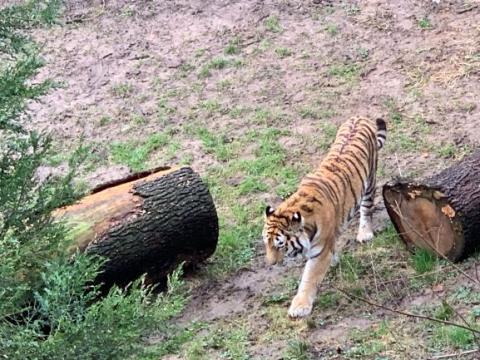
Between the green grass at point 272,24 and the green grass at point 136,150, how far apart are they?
7.30 ft

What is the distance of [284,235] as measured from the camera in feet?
21.3

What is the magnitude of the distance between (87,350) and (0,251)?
0.61 meters

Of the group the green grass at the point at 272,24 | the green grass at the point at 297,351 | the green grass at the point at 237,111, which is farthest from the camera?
the green grass at the point at 272,24

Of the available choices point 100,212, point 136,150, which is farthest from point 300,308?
point 136,150

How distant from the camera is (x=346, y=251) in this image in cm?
714

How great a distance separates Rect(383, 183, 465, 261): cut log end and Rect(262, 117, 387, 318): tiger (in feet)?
1.13

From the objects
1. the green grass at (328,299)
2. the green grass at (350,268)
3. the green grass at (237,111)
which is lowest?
the green grass at (328,299)

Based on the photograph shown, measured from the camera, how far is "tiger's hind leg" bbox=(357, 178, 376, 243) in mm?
7223

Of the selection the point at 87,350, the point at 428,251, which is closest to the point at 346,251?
the point at 428,251

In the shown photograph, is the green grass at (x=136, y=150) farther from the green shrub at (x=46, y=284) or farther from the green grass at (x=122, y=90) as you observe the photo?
the green shrub at (x=46, y=284)

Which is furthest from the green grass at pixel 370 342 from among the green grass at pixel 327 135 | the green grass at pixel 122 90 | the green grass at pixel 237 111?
the green grass at pixel 122 90

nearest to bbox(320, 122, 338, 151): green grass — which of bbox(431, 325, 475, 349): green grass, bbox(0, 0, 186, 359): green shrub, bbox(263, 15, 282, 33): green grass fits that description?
bbox(263, 15, 282, 33): green grass

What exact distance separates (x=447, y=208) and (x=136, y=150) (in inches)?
152

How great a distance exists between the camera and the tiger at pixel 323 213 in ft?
21.3
